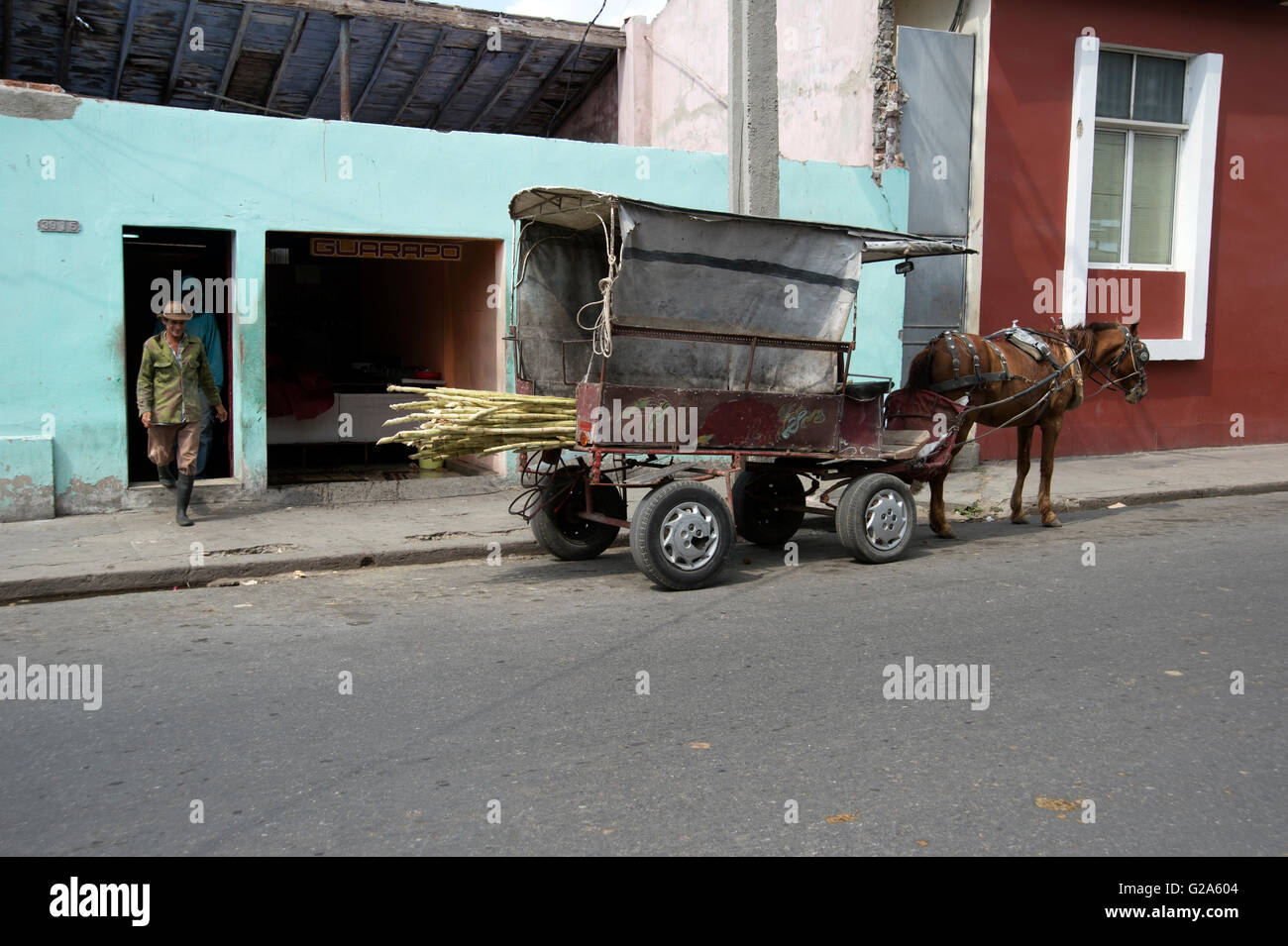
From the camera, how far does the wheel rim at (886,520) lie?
8.21 meters

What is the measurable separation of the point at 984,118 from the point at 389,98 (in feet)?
28.3

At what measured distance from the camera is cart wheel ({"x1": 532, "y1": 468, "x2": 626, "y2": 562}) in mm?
8172

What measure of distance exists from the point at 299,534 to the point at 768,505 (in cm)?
398

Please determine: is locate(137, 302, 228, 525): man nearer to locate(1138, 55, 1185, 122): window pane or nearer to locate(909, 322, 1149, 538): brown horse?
locate(909, 322, 1149, 538): brown horse

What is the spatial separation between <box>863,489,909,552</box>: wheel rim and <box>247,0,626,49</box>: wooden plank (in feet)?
29.8

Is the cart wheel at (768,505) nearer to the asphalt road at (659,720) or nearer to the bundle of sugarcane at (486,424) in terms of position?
the asphalt road at (659,720)

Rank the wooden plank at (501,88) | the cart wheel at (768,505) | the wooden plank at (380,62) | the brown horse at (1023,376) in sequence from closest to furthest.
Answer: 1. the cart wheel at (768,505)
2. the brown horse at (1023,376)
3. the wooden plank at (380,62)
4. the wooden plank at (501,88)

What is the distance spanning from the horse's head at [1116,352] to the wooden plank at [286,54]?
10.2m

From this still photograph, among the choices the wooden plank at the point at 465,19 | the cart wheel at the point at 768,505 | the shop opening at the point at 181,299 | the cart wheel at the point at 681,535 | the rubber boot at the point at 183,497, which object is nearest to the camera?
the cart wheel at the point at 681,535

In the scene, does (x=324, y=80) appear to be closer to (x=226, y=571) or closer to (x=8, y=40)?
(x=8, y=40)

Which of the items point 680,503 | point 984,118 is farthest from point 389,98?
point 680,503

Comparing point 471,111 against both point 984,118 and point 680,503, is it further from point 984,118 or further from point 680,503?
point 680,503

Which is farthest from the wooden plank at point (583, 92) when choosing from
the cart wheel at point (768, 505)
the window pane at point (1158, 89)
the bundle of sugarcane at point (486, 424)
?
the bundle of sugarcane at point (486, 424)

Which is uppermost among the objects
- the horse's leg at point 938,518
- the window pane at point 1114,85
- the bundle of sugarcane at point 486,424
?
the window pane at point 1114,85
